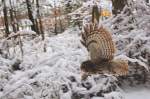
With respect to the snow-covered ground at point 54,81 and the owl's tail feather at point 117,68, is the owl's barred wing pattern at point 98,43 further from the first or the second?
the snow-covered ground at point 54,81

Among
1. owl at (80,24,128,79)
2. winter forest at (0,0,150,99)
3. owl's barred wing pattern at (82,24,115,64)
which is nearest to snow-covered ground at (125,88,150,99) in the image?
winter forest at (0,0,150,99)

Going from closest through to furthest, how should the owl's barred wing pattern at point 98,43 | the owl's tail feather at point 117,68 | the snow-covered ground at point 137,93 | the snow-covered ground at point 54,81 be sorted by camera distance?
the owl's barred wing pattern at point 98,43, the owl's tail feather at point 117,68, the snow-covered ground at point 54,81, the snow-covered ground at point 137,93


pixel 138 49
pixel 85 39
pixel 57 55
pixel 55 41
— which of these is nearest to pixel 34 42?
pixel 55 41

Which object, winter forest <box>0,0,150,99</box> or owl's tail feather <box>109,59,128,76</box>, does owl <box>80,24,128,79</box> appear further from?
winter forest <box>0,0,150,99</box>

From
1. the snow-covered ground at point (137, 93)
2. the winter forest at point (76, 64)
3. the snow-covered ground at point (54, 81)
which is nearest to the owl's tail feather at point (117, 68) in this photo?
the winter forest at point (76, 64)

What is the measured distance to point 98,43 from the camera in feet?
6.61

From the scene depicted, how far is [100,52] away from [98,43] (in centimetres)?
6

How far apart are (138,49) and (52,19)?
30.4 ft

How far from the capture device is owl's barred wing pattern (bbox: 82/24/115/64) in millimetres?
1993

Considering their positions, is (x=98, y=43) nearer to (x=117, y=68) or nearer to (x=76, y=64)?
(x=117, y=68)

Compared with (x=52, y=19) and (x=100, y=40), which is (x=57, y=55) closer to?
(x=100, y=40)

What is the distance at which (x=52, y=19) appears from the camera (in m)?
13.1

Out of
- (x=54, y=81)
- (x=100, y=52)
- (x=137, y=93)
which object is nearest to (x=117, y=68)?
(x=100, y=52)

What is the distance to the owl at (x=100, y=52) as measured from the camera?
2000 millimetres
